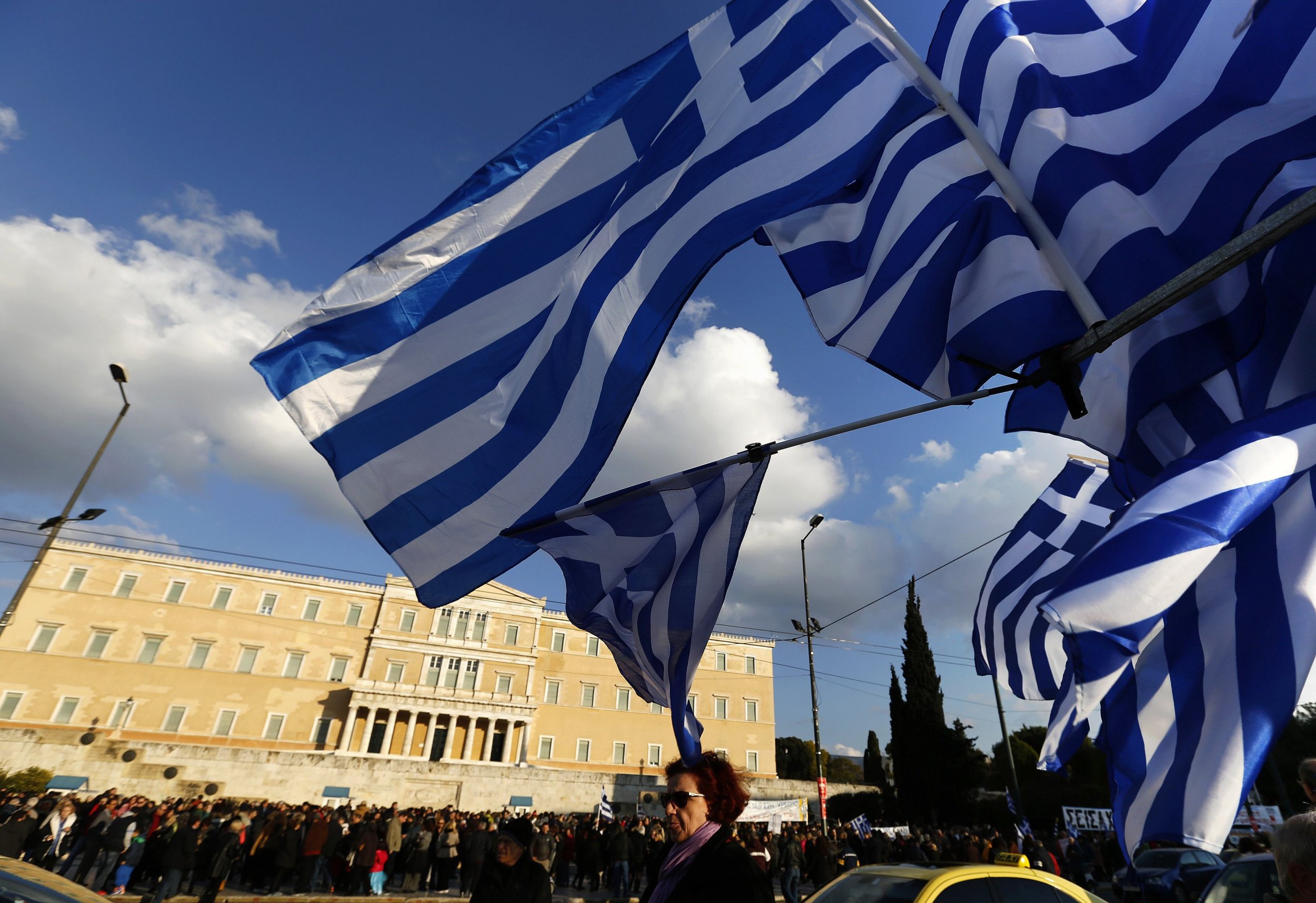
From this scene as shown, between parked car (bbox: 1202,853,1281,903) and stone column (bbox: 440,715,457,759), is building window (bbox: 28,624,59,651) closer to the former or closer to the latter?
stone column (bbox: 440,715,457,759)

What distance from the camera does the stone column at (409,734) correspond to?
148 feet

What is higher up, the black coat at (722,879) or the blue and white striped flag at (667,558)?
the blue and white striped flag at (667,558)

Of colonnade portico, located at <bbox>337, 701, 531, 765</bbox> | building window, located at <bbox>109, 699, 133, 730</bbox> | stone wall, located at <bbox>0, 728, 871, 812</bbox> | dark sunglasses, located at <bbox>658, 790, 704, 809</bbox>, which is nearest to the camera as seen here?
dark sunglasses, located at <bbox>658, 790, 704, 809</bbox>

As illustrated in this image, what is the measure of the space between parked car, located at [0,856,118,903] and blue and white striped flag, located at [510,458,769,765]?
3.06m

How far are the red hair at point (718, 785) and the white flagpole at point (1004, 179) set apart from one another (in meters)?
2.28

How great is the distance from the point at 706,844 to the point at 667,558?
133cm

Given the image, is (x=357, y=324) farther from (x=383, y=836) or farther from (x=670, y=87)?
(x=383, y=836)

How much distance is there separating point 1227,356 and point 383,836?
16.9 meters

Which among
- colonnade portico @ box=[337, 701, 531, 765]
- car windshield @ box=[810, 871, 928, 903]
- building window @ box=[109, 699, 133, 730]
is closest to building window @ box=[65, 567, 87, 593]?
building window @ box=[109, 699, 133, 730]

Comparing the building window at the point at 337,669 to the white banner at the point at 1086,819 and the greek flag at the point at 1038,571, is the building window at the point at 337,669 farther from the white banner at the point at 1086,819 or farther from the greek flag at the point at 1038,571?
the greek flag at the point at 1038,571

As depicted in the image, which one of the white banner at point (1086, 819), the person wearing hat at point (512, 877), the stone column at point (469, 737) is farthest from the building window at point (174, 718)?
the person wearing hat at point (512, 877)

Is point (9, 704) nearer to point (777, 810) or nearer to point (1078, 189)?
point (777, 810)

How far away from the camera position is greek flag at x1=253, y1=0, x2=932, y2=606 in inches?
127

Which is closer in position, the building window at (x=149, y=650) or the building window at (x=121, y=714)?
the building window at (x=121, y=714)
